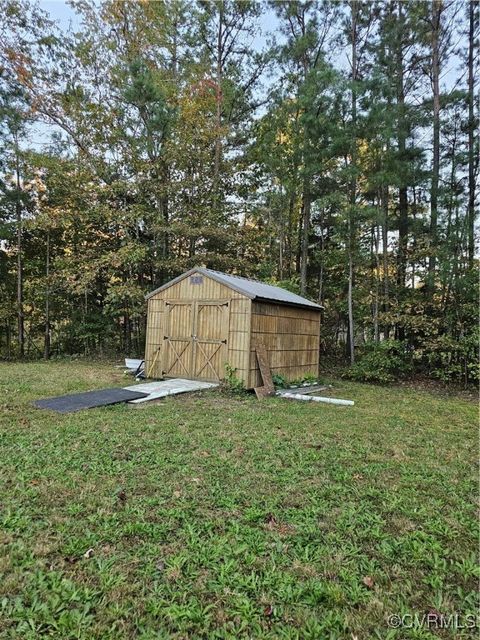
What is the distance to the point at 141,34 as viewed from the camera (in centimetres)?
1397

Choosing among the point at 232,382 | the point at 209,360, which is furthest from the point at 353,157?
the point at 232,382

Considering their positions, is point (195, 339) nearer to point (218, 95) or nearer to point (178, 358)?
point (178, 358)

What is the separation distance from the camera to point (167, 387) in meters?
7.70

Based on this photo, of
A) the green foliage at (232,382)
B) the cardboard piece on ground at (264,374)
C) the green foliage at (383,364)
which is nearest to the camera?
the cardboard piece on ground at (264,374)

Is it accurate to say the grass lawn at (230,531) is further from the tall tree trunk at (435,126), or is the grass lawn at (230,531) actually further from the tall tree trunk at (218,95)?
the tall tree trunk at (218,95)

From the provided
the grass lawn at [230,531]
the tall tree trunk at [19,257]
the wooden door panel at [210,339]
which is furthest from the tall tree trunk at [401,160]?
the tall tree trunk at [19,257]

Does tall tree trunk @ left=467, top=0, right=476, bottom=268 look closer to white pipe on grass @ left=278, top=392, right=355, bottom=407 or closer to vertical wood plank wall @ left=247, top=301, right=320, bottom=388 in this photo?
vertical wood plank wall @ left=247, top=301, right=320, bottom=388

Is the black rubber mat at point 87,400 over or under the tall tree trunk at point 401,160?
under

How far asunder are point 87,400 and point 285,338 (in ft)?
15.1

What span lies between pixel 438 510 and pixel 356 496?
0.59 metres

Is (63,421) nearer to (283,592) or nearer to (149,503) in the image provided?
(149,503)

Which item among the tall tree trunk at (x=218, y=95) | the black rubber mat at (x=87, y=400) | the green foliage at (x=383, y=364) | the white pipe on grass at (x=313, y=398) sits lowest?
the white pipe on grass at (x=313, y=398)

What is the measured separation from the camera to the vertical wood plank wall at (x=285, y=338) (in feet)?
26.5

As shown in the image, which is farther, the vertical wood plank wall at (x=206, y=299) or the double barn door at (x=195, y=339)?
the double barn door at (x=195, y=339)
